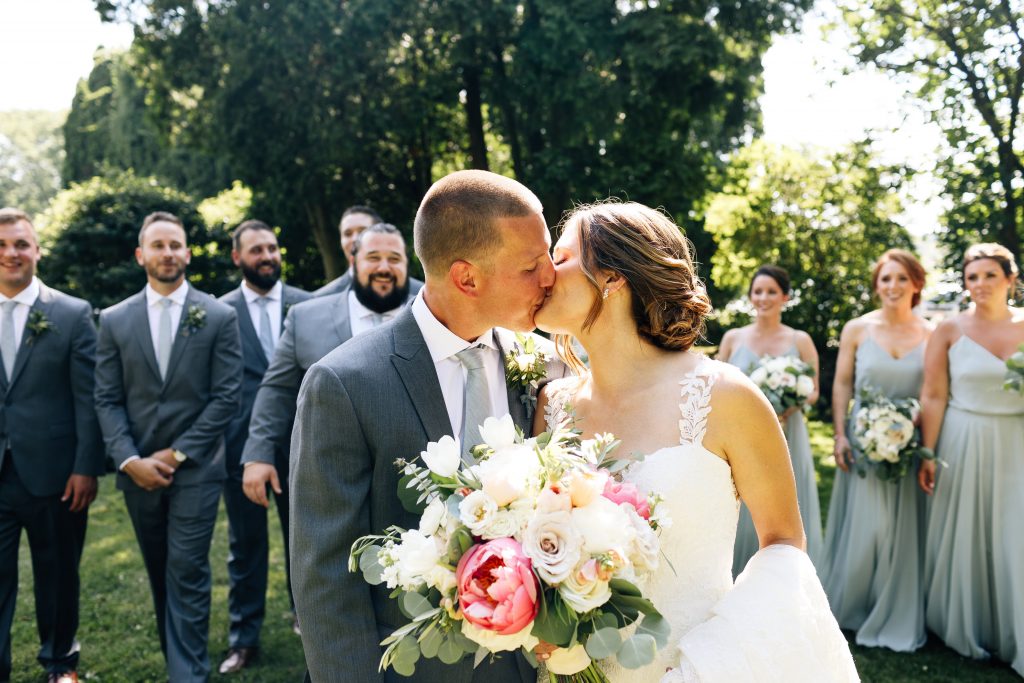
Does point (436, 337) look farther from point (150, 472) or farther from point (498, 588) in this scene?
point (150, 472)

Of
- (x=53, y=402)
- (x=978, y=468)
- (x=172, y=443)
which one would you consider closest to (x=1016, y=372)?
(x=978, y=468)

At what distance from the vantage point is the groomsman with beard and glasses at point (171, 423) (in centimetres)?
523

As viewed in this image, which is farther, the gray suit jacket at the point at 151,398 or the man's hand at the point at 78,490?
the man's hand at the point at 78,490

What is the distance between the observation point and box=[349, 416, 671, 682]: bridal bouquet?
6.29ft

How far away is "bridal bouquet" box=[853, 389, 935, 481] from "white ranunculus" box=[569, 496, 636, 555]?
4845 millimetres

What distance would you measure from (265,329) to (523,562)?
5.18 meters

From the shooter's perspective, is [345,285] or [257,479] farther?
[345,285]

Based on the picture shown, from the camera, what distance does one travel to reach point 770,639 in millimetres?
2432

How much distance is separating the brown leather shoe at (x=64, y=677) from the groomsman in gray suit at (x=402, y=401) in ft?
13.3

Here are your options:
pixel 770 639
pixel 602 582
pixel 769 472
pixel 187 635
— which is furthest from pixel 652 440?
pixel 187 635

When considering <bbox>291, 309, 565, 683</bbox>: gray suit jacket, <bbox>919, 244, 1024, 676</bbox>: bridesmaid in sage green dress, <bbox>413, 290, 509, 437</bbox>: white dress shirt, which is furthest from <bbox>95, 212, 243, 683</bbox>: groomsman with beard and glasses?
<bbox>919, 244, 1024, 676</bbox>: bridesmaid in sage green dress

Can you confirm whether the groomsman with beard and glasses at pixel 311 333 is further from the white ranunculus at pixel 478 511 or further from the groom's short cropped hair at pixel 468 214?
the white ranunculus at pixel 478 511

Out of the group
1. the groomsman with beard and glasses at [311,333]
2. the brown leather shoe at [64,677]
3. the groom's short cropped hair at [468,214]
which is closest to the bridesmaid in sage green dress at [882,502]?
the groomsman with beard and glasses at [311,333]

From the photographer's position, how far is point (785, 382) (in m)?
6.80
